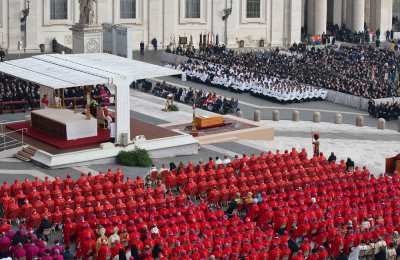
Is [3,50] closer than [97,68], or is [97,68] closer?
[97,68]

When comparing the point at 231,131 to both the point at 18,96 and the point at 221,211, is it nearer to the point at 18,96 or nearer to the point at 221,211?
the point at 18,96

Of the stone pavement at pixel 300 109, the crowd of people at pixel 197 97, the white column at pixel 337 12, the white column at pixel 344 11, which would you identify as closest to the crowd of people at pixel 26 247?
the crowd of people at pixel 197 97

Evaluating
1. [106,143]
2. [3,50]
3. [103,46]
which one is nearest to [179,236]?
[106,143]

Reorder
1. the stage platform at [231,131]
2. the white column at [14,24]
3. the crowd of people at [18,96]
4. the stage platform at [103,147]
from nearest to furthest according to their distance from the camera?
the stage platform at [103,147] → the stage platform at [231,131] → the crowd of people at [18,96] → the white column at [14,24]

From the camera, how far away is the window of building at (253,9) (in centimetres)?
10206

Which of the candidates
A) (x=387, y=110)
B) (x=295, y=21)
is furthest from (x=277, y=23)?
(x=387, y=110)

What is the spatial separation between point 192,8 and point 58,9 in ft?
40.1

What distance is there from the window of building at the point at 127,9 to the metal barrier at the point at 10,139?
111ft

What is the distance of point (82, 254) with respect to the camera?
45562 mm

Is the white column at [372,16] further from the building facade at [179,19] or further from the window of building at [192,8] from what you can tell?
the window of building at [192,8]

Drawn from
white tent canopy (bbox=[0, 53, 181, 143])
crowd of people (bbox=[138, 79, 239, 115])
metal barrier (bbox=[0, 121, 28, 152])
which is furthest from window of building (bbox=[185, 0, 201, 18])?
metal barrier (bbox=[0, 121, 28, 152])

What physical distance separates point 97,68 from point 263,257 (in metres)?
19.6

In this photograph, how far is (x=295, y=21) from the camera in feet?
341

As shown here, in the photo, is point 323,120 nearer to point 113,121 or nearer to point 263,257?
point 113,121
